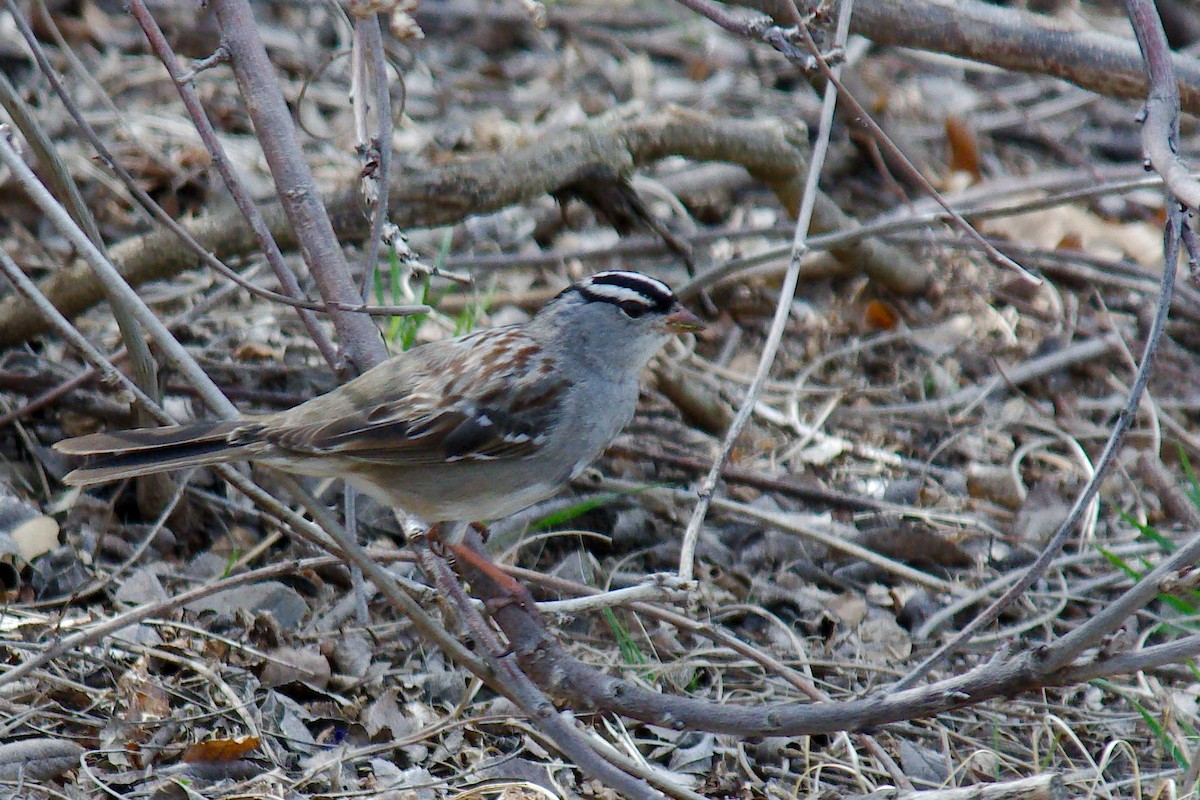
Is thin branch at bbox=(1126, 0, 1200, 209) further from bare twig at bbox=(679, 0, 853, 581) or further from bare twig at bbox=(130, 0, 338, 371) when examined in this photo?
bare twig at bbox=(130, 0, 338, 371)

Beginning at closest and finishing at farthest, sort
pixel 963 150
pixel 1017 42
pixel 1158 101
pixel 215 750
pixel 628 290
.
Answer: pixel 1158 101
pixel 215 750
pixel 628 290
pixel 1017 42
pixel 963 150

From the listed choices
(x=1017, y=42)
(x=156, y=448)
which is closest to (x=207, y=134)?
(x=156, y=448)

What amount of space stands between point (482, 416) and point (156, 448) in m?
0.96

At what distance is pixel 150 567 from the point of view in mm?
4176

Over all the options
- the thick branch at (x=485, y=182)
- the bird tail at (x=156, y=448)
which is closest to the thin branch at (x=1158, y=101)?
the bird tail at (x=156, y=448)

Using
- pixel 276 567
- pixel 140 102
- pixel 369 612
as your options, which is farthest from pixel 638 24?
pixel 276 567

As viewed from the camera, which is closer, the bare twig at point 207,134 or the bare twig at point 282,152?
the bare twig at point 207,134

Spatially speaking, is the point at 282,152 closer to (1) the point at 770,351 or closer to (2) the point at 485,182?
(2) the point at 485,182

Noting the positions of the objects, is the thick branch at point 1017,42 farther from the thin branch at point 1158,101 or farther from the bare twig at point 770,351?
the thin branch at point 1158,101

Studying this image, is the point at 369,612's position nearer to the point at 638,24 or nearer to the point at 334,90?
the point at 334,90

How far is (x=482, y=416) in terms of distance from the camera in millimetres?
3801

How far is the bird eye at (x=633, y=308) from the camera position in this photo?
13.4 ft

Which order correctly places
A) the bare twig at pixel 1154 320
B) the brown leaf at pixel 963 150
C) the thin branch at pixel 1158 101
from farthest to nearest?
the brown leaf at pixel 963 150 → the bare twig at pixel 1154 320 → the thin branch at pixel 1158 101

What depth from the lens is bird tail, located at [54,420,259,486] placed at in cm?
316
